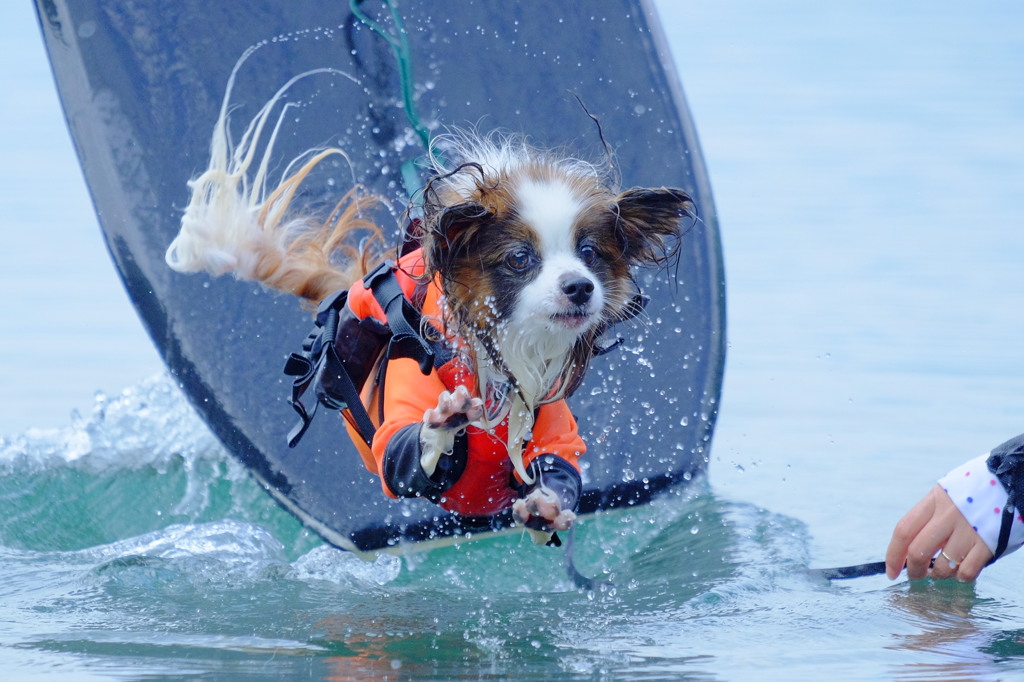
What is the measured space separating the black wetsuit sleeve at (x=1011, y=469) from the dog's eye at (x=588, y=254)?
942 millimetres

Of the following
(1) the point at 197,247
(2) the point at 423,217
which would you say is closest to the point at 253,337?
(1) the point at 197,247

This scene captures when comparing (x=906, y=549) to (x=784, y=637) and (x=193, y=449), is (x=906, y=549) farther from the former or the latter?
(x=193, y=449)

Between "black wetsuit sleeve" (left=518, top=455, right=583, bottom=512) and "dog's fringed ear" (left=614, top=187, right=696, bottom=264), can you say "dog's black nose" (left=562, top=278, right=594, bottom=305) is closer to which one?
"dog's fringed ear" (left=614, top=187, right=696, bottom=264)

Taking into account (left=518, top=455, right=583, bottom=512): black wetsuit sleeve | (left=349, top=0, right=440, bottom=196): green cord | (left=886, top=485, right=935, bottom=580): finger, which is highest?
(left=349, top=0, right=440, bottom=196): green cord

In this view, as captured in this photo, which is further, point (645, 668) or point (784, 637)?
point (784, 637)

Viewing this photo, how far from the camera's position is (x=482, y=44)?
4.23m

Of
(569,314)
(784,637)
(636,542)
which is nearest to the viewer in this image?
(569,314)

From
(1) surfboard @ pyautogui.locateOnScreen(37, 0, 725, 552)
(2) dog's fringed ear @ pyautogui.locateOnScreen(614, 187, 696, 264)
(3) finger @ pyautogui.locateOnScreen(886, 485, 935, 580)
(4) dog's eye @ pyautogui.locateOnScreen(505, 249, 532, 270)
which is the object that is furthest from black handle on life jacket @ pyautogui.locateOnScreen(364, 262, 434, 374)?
(1) surfboard @ pyautogui.locateOnScreen(37, 0, 725, 552)

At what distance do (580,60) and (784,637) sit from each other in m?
2.28

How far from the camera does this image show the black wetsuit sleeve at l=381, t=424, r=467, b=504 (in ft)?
7.97

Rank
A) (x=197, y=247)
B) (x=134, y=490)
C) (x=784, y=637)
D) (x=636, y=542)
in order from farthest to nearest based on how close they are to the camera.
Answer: (x=134, y=490) → (x=636, y=542) → (x=197, y=247) → (x=784, y=637)

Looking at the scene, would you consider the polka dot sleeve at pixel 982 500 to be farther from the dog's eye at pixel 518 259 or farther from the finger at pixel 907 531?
the dog's eye at pixel 518 259

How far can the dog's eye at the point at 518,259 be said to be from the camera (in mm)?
2365

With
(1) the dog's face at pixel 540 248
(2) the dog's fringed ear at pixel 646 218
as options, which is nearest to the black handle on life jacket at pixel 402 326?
(1) the dog's face at pixel 540 248
